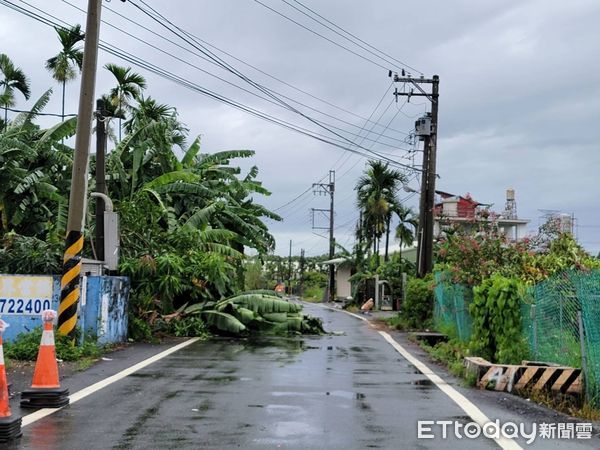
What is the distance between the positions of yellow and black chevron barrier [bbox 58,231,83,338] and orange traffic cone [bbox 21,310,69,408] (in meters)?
4.71

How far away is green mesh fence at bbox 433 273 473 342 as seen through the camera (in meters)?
15.3

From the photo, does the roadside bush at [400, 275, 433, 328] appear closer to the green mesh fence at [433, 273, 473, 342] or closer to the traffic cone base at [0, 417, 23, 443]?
the green mesh fence at [433, 273, 473, 342]

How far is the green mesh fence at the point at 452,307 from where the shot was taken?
50.2 feet

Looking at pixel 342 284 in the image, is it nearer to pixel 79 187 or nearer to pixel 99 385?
pixel 79 187

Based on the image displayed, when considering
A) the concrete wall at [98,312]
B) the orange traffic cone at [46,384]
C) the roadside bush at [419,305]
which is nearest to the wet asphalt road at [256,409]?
the orange traffic cone at [46,384]

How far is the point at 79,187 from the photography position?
44.4ft

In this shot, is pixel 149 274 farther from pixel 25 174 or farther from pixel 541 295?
pixel 541 295

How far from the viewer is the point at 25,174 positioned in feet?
75.5

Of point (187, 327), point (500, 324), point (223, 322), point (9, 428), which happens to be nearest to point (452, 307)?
point (500, 324)

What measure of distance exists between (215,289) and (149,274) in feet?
10.1

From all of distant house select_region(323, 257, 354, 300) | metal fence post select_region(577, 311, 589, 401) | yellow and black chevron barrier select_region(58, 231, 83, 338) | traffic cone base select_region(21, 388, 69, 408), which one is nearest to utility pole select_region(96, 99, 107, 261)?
yellow and black chevron barrier select_region(58, 231, 83, 338)

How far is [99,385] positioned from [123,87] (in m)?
17.3

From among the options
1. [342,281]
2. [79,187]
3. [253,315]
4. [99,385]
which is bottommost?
[99,385]

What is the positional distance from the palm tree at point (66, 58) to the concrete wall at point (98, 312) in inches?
284
